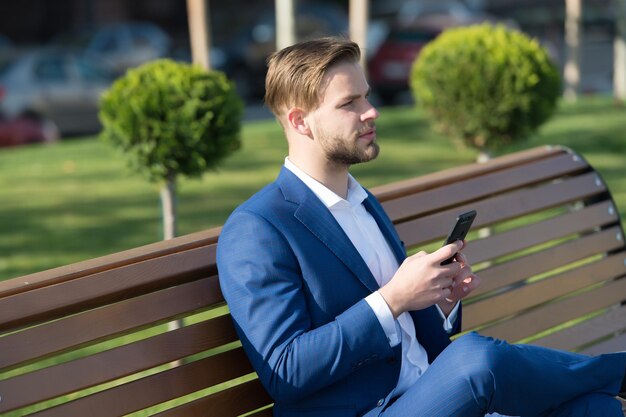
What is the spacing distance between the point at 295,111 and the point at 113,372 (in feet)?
2.91

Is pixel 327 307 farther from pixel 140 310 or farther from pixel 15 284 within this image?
pixel 15 284

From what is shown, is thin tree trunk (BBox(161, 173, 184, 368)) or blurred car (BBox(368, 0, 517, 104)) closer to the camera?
thin tree trunk (BBox(161, 173, 184, 368))

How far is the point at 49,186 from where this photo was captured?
9.62 m

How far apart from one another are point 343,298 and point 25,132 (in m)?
13.1

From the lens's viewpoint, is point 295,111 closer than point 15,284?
No

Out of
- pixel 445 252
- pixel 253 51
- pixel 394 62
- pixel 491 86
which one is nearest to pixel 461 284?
pixel 445 252

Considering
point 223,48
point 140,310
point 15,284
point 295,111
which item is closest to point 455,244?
point 295,111

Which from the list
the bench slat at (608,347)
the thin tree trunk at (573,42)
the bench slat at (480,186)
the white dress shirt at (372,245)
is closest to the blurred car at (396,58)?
the thin tree trunk at (573,42)

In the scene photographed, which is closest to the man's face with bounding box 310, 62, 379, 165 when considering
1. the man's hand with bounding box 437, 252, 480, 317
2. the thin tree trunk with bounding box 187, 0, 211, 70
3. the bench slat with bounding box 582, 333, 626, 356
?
the man's hand with bounding box 437, 252, 480, 317

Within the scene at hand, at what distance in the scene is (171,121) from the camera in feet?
19.6

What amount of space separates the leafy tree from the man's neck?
2.79m

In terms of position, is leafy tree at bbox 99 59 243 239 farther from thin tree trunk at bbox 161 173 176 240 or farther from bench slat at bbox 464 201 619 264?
bench slat at bbox 464 201 619 264

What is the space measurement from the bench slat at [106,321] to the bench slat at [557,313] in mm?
1286

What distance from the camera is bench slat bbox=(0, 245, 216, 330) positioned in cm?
286
